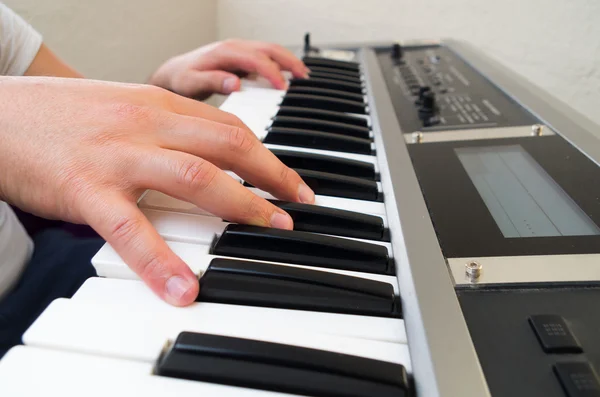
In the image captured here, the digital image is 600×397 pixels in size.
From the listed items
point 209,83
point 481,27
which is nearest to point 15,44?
point 209,83

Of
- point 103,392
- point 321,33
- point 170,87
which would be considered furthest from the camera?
point 321,33

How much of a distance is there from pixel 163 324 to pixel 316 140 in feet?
1.41

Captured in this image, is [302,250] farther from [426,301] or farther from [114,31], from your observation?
[114,31]

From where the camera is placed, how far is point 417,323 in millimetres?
365

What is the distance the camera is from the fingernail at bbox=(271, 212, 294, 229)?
1.63ft

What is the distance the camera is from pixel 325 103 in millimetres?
917

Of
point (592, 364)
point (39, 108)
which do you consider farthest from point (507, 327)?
point (39, 108)

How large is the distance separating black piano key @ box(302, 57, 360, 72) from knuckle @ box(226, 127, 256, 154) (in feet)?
2.33

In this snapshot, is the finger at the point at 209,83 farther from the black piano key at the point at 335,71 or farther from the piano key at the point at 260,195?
the piano key at the point at 260,195

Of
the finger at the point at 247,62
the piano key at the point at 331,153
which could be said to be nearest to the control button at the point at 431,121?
the piano key at the point at 331,153

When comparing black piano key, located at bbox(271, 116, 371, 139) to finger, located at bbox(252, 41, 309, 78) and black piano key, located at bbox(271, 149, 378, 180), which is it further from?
finger, located at bbox(252, 41, 309, 78)

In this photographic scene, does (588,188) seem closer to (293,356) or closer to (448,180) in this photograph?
(448,180)

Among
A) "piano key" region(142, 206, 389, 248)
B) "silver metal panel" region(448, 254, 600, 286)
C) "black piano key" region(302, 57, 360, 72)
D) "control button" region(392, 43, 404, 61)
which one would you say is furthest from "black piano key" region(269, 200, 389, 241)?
"control button" region(392, 43, 404, 61)

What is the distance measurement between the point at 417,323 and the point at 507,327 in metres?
0.07
